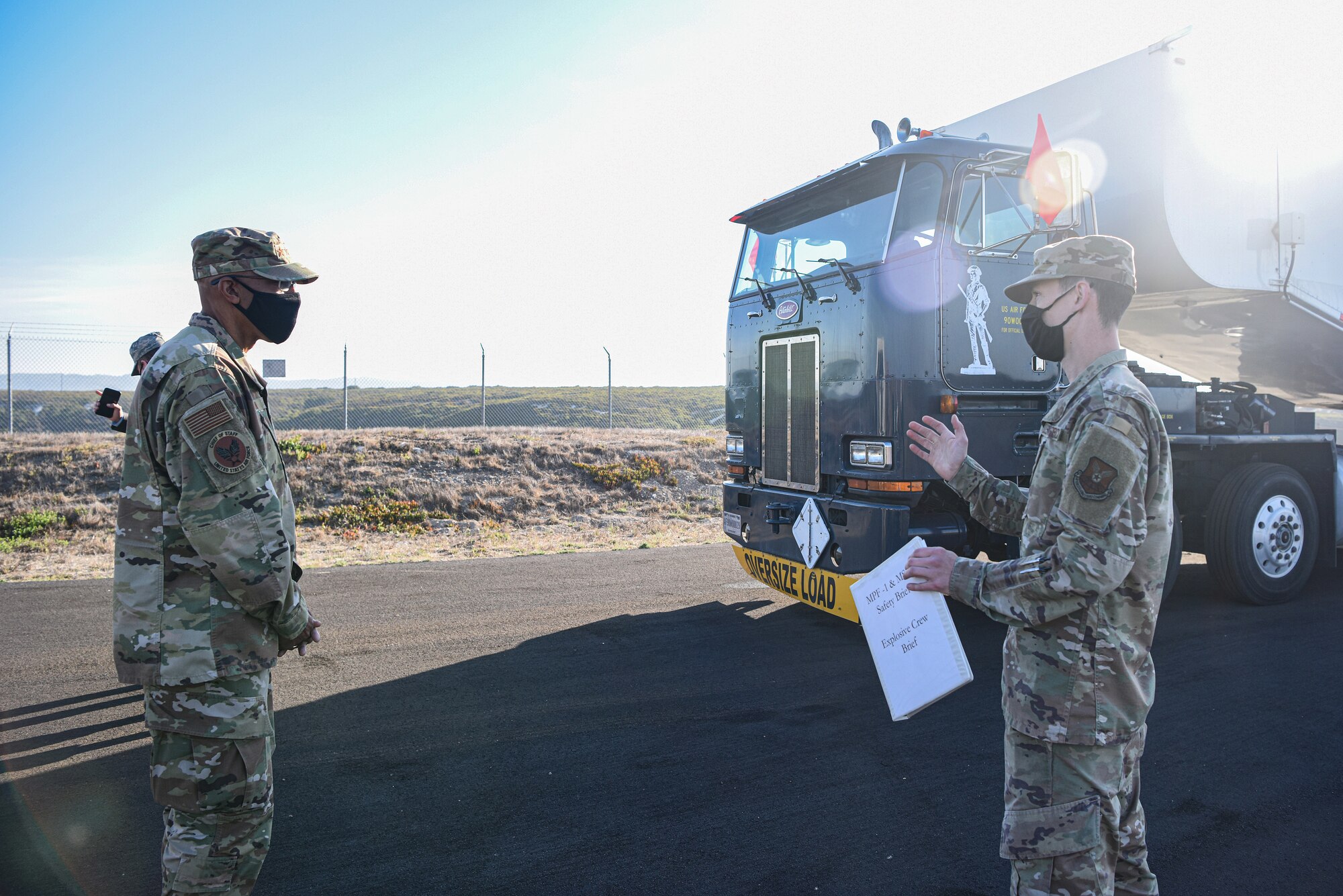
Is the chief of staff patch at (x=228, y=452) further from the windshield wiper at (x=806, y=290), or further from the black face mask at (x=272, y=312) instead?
the windshield wiper at (x=806, y=290)

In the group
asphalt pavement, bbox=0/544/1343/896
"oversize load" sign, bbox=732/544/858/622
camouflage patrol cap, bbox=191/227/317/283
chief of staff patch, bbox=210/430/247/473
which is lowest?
asphalt pavement, bbox=0/544/1343/896

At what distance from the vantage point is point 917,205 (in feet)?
16.5

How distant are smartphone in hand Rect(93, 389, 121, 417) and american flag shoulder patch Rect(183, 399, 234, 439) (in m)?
2.73

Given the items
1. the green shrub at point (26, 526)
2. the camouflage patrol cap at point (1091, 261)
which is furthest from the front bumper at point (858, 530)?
the green shrub at point (26, 526)

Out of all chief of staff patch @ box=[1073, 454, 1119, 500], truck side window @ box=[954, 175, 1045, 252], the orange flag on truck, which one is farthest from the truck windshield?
chief of staff patch @ box=[1073, 454, 1119, 500]

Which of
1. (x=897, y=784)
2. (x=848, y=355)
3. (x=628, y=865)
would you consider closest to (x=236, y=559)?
(x=628, y=865)

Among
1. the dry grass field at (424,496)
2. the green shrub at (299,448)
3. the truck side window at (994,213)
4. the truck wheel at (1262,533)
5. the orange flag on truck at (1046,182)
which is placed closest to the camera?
the orange flag on truck at (1046,182)

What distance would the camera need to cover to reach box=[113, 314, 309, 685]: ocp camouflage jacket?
2080 millimetres

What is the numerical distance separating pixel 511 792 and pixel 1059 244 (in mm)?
2830

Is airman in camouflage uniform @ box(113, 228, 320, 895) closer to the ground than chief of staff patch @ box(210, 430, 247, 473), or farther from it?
closer to the ground

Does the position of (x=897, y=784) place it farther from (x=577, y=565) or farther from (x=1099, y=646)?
(x=577, y=565)

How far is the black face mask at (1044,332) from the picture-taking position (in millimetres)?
2182

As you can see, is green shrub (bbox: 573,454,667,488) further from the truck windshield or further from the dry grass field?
the truck windshield

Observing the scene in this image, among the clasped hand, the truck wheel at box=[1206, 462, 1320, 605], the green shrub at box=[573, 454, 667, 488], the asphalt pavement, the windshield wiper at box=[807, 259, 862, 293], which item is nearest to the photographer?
the clasped hand
